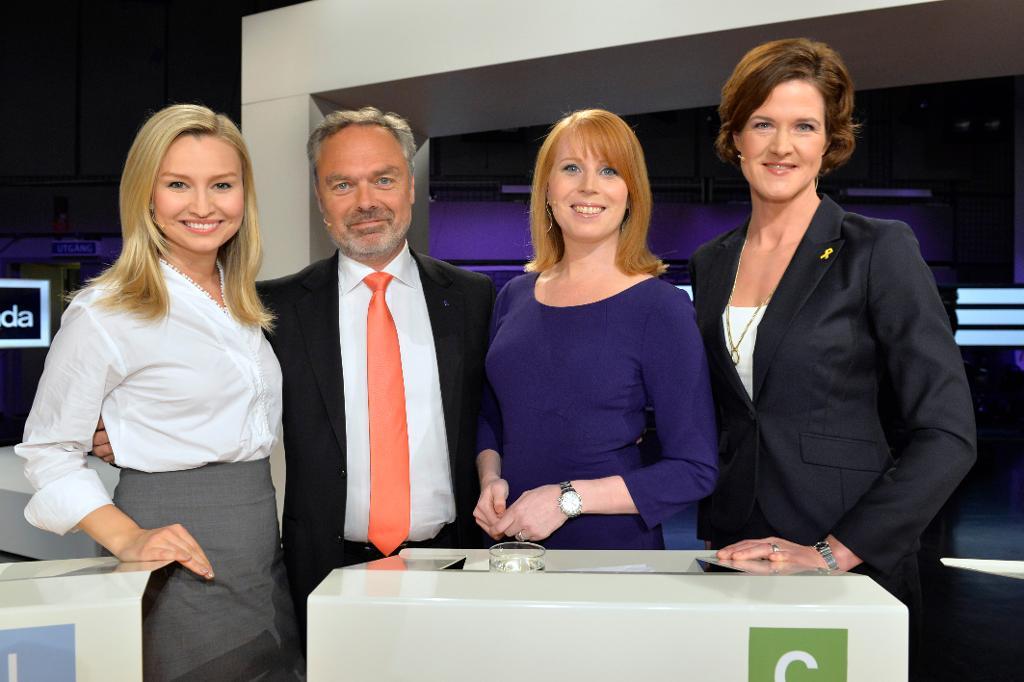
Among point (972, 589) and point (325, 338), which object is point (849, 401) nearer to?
point (325, 338)

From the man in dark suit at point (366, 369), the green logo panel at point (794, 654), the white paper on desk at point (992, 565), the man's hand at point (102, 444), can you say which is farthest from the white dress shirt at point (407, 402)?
the white paper on desk at point (992, 565)

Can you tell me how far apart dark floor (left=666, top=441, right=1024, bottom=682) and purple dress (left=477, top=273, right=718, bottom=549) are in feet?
5.30

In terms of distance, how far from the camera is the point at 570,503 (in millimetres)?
1656

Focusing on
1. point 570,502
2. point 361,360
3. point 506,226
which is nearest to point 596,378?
point 570,502

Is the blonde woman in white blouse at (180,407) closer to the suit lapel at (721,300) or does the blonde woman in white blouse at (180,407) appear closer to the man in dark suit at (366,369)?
the man in dark suit at (366,369)

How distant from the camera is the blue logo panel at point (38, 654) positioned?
938 millimetres

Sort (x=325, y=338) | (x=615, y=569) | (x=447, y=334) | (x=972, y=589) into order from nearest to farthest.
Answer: (x=615, y=569), (x=325, y=338), (x=447, y=334), (x=972, y=589)

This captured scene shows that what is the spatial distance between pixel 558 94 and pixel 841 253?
2937mm

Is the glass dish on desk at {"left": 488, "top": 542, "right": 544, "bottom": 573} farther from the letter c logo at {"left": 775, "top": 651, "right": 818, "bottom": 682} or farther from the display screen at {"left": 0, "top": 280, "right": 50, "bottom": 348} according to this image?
the display screen at {"left": 0, "top": 280, "right": 50, "bottom": 348}

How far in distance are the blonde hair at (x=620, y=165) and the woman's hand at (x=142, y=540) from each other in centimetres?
101

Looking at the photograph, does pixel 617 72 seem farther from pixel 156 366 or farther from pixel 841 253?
pixel 156 366

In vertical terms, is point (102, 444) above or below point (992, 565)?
above

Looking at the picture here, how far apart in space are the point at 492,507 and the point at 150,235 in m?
0.85

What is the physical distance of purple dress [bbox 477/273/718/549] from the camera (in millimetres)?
1691
